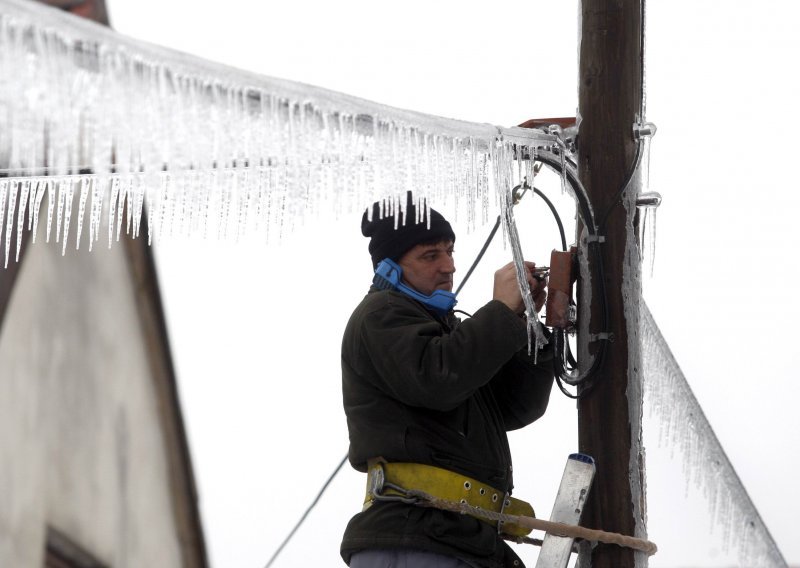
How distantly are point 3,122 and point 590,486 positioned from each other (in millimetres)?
1114

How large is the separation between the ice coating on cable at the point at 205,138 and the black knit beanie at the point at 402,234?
185 mm

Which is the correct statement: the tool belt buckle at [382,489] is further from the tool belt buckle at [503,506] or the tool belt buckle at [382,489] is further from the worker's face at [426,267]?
the worker's face at [426,267]

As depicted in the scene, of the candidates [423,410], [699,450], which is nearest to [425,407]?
[423,410]

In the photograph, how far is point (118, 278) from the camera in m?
3.06

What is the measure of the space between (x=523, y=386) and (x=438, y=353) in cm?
34

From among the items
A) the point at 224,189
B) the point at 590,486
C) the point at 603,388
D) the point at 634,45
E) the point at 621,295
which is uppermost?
the point at 634,45

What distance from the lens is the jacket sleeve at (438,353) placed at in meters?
1.49

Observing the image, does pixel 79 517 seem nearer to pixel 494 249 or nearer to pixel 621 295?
pixel 494 249

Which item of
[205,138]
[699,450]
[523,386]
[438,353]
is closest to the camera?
[205,138]

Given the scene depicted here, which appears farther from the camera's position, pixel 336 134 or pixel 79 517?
pixel 79 517

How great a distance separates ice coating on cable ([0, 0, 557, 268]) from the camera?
991 mm

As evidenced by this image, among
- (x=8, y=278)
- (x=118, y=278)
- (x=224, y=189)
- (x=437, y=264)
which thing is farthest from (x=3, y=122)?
(x=118, y=278)

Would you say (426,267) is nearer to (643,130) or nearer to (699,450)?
(643,130)

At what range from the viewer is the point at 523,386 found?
178 centimetres
